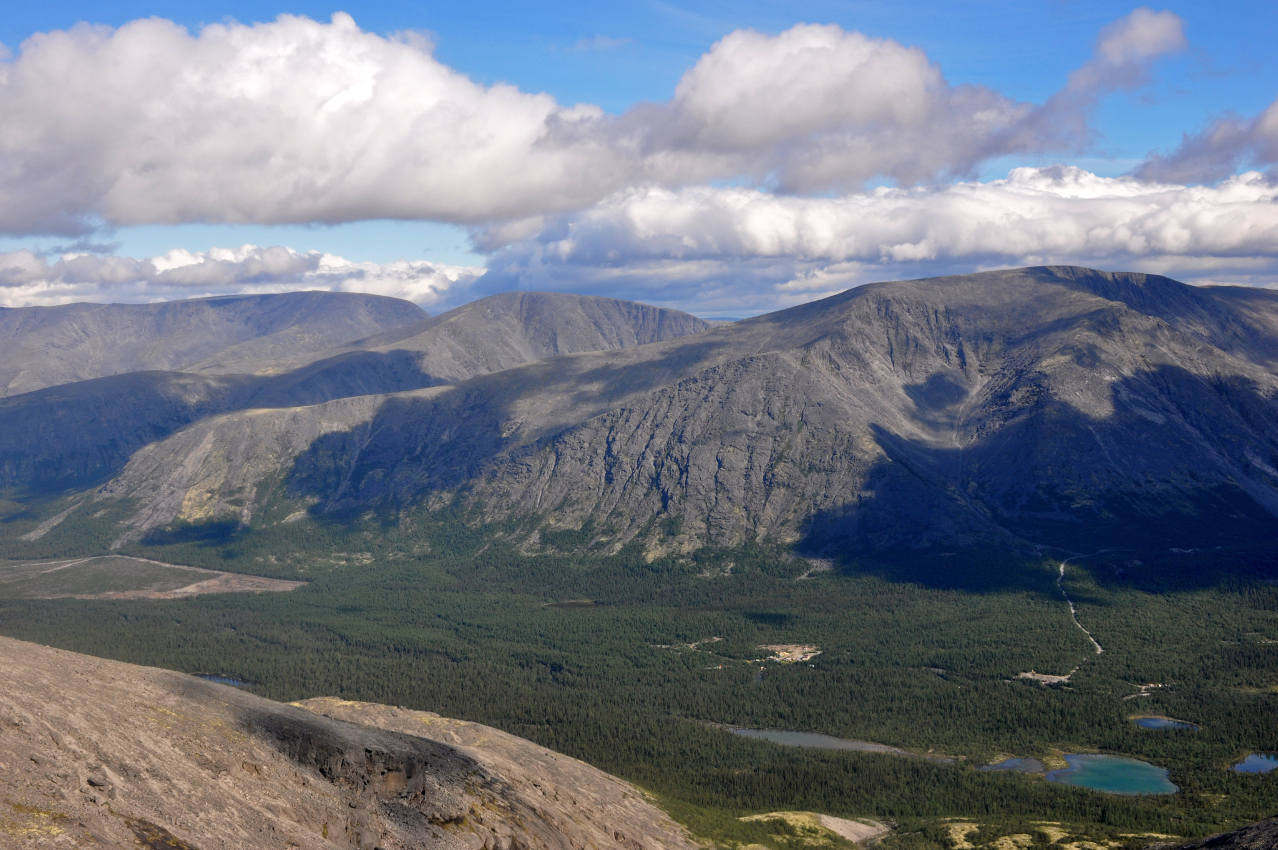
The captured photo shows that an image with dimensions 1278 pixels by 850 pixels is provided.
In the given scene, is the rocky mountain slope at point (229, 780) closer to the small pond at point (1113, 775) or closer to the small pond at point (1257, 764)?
the small pond at point (1113, 775)

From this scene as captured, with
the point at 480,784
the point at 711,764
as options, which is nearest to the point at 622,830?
the point at 480,784

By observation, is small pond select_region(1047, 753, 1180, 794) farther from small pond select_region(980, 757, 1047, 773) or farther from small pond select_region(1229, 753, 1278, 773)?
small pond select_region(1229, 753, 1278, 773)

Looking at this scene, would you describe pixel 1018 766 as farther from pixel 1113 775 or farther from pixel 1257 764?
pixel 1257 764

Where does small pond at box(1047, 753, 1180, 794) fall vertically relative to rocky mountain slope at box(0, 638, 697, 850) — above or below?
below

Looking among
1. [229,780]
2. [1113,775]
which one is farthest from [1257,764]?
[229,780]

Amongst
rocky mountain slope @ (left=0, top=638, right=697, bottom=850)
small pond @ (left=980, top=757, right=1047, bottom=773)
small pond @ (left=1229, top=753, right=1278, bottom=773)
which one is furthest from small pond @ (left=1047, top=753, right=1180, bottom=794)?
rocky mountain slope @ (left=0, top=638, right=697, bottom=850)

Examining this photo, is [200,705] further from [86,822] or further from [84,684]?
[86,822]
